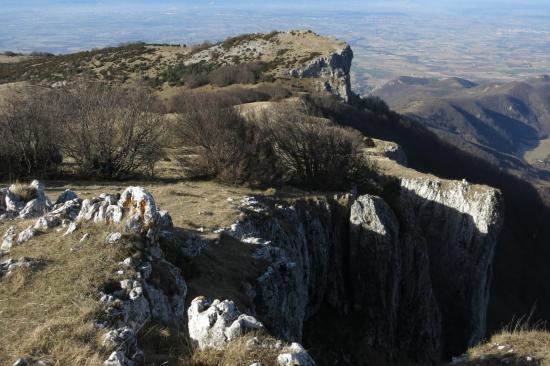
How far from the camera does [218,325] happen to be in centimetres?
580

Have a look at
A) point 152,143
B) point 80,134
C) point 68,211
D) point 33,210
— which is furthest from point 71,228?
point 152,143

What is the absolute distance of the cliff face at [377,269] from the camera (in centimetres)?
1395

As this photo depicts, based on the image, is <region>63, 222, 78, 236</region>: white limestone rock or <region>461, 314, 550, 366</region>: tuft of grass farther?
<region>63, 222, 78, 236</region>: white limestone rock

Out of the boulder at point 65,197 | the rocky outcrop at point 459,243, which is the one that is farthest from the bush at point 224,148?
the boulder at point 65,197

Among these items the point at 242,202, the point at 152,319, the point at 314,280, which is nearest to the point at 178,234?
the point at 152,319

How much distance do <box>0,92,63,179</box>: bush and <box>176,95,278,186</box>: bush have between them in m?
5.08

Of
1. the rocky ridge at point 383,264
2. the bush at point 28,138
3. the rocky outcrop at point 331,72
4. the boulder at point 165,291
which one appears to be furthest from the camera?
the rocky outcrop at point 331,72

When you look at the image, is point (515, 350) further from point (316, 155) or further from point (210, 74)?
point (210, 74)

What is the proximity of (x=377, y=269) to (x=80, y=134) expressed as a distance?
40.8 ft

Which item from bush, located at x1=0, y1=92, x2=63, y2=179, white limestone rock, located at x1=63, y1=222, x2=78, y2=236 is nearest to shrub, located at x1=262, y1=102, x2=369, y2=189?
bush, located at x1=0, y1=92, x2=63, y2=179

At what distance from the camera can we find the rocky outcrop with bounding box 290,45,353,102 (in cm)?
5259

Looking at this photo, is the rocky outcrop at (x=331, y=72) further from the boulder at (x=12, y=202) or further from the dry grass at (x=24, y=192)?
the boulder at (x=12, y=202)

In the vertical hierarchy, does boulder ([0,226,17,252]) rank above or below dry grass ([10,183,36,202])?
above

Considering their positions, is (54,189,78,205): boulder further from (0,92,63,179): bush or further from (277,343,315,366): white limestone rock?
(277,343,315,366): white limestone rock
